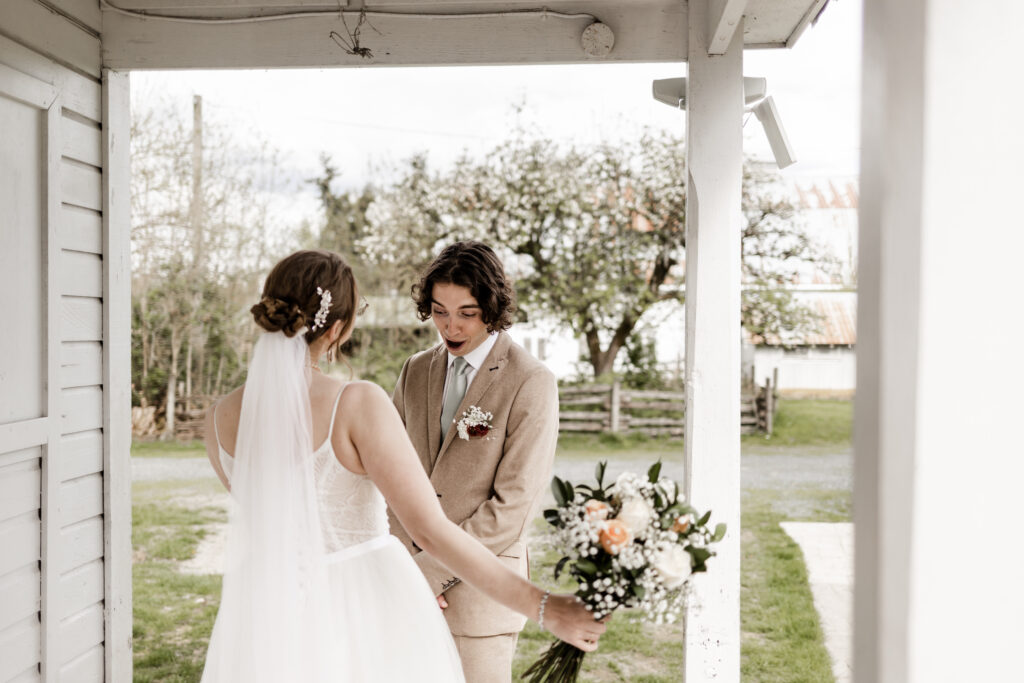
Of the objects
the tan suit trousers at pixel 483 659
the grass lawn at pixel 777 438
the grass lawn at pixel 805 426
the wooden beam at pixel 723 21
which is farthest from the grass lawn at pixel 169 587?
the grass lawn at pixel 805 426

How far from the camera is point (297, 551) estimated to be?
204 centimetres

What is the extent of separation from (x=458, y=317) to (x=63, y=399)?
5.04 feet

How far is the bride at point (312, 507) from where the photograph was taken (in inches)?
78.8

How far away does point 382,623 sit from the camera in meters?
2.15

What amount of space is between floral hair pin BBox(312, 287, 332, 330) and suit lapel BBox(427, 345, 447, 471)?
887 mm

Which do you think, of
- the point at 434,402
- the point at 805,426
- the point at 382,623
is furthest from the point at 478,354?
the point at 805,426

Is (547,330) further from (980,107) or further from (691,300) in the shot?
(980,107)

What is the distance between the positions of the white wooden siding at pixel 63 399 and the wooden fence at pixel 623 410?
7.05m

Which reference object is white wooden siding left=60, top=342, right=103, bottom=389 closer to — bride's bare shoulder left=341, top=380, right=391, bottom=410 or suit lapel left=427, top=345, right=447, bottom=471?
suit lapel left=427, top=345, right=447, bottom=471

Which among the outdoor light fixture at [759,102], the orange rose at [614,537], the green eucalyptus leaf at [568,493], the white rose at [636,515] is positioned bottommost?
the orange rose at [614,537]

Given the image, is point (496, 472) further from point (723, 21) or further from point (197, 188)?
point (197, 188)

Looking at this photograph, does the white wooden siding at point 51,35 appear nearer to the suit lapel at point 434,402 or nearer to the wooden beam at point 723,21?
the suit lapel at point 434,402

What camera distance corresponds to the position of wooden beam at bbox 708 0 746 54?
282 cm

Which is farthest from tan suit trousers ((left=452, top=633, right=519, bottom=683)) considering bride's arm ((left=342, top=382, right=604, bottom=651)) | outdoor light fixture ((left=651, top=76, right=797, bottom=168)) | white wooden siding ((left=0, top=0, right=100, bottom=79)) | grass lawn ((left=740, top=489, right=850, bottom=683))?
grass lawn ((left=740, top=489, right=850, bottom=683))
